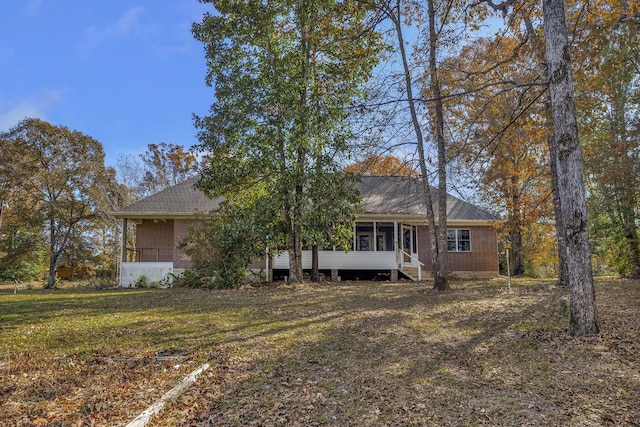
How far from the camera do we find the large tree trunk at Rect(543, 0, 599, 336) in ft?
17.6

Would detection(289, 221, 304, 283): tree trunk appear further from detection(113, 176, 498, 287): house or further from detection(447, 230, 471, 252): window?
detection(447, 230, 471, 252): window

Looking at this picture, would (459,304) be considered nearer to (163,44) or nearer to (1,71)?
(163,44)

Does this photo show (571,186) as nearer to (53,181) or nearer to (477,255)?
(477,255)

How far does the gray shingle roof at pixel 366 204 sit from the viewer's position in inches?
697

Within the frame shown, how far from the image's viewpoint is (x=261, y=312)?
8.51 metres

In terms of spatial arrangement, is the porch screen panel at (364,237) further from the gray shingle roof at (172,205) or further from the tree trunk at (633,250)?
the tree trunk at (633,250)

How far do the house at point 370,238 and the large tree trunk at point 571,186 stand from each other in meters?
11.0

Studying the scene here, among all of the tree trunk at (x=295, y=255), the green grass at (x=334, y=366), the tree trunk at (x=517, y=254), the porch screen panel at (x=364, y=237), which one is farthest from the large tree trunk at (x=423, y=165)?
the tree trunk at (x=517, y=254)

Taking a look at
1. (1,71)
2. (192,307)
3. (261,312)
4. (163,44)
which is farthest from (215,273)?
(1,71)

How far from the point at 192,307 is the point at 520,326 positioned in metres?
6.91

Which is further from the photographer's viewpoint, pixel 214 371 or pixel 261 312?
pixel 261 312

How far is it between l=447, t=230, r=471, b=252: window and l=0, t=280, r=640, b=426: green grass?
11.7m

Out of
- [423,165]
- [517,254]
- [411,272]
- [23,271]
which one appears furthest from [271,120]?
[23,271]

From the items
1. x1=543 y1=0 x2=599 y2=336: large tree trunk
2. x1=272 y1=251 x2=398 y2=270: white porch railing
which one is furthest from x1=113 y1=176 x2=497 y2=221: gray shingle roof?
x1=543 y1=0 x2=599 y2=336: large tree trunk
